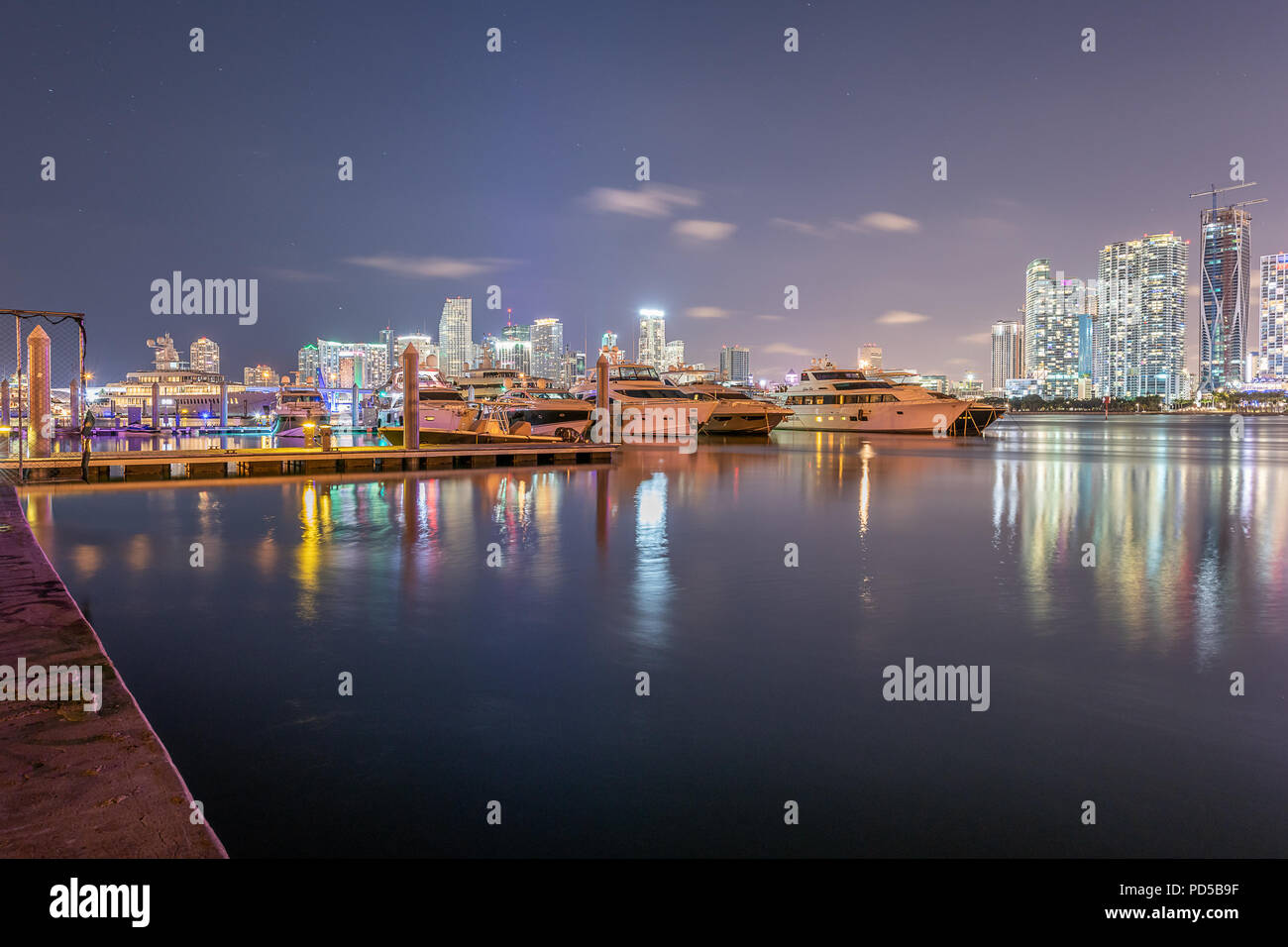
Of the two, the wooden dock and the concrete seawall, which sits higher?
the wooden dock

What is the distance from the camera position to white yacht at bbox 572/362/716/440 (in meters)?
60.7

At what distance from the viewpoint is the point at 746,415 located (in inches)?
2694

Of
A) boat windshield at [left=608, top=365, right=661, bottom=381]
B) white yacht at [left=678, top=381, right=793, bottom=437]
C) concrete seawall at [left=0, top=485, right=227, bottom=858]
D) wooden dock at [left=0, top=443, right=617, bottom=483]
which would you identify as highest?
boat windshield at [left=608, top=365, right=661, bottom=381]

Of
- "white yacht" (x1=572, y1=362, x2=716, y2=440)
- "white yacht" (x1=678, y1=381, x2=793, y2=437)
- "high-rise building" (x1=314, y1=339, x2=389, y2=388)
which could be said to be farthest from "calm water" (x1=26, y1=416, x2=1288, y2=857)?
"high-rise building" (x1=314, y1=339, x2=389, y2=388)

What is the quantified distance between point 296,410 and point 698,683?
94.3 meters

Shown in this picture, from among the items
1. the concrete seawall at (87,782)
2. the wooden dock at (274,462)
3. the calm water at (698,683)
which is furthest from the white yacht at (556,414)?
the concrete seawall at (87,782)

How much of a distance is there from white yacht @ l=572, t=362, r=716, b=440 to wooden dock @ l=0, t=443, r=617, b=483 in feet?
81.0

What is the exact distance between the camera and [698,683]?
6656 millimetres

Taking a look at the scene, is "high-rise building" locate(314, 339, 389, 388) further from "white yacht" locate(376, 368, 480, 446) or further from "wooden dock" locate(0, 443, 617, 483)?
"wooden dock" locate(0, 443, 617, 483)

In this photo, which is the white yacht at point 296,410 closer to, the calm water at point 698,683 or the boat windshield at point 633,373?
the boat windshield at point 633,373

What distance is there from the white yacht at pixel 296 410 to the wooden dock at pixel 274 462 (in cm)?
3513
